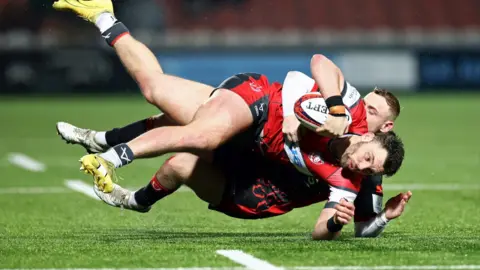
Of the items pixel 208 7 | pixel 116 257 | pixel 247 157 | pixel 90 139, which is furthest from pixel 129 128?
pixel 208 7

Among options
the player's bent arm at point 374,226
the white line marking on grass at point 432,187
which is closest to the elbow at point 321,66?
the player's bent arm at point 374,226

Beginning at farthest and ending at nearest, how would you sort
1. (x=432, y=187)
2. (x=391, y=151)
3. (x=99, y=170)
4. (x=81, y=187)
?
(x=81, y=187) < (x=432, y=187) < (x=391, y=151) < (x=99, y=170)

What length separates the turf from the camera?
18.7 feet

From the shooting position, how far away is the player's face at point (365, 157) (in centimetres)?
652

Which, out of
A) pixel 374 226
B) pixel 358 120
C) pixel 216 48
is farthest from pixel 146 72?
pixel 216 48

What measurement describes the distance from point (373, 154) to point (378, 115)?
2.16 feet

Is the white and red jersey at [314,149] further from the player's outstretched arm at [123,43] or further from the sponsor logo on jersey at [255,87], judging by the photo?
the player's outstretched arm at [123,43]

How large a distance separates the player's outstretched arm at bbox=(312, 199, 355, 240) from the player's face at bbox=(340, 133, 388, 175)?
9.8 inches

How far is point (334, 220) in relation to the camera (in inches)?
253

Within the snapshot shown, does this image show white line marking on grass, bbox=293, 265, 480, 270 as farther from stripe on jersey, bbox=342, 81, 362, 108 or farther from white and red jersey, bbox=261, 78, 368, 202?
stripe on jersey, bbox=342, 81, 362, 108

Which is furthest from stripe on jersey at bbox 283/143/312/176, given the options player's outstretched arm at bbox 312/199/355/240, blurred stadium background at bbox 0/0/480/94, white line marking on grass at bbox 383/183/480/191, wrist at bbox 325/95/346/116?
blurred stadium background at bbox 0/0/480/94

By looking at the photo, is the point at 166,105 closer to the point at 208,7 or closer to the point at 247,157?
the point at 247,157

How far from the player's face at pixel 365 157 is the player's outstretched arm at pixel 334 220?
0.25 m

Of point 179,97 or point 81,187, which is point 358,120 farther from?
point 81,187
